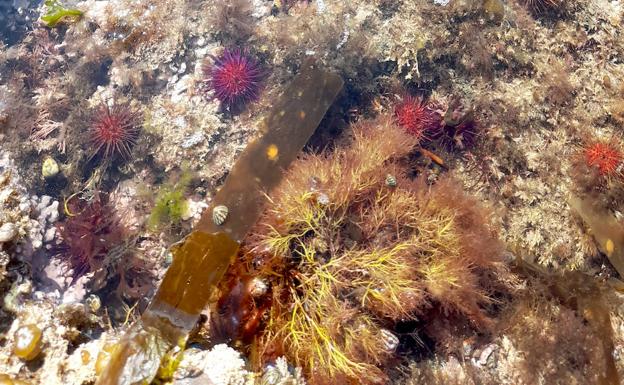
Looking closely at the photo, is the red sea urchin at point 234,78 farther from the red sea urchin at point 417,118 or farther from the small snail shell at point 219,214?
the red sea urchin at point 417,118

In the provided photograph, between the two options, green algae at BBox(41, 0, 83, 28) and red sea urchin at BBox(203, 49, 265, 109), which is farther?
green algae at BBox(41, 0, 83, 28)

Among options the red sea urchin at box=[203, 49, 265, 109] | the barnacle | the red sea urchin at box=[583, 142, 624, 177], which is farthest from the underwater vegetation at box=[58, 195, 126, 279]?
the red sea urchin at box=[583, 142, 624, 177]

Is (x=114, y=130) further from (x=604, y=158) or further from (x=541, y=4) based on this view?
(x=604, y=158)

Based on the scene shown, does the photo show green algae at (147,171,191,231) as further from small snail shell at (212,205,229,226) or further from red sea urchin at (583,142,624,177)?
red sea urchin at (583,142,624,177)

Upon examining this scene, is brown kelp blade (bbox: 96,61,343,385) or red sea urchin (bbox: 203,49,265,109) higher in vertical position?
red sea urchin (bbox: 203,49,265,109)

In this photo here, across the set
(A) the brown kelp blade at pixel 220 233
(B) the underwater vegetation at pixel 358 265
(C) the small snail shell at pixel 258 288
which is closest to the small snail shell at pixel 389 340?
(B) the underwater vegetation at pixel 358 265

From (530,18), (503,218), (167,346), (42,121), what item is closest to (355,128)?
(503,218)

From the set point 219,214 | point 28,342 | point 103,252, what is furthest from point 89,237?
point 28,342
